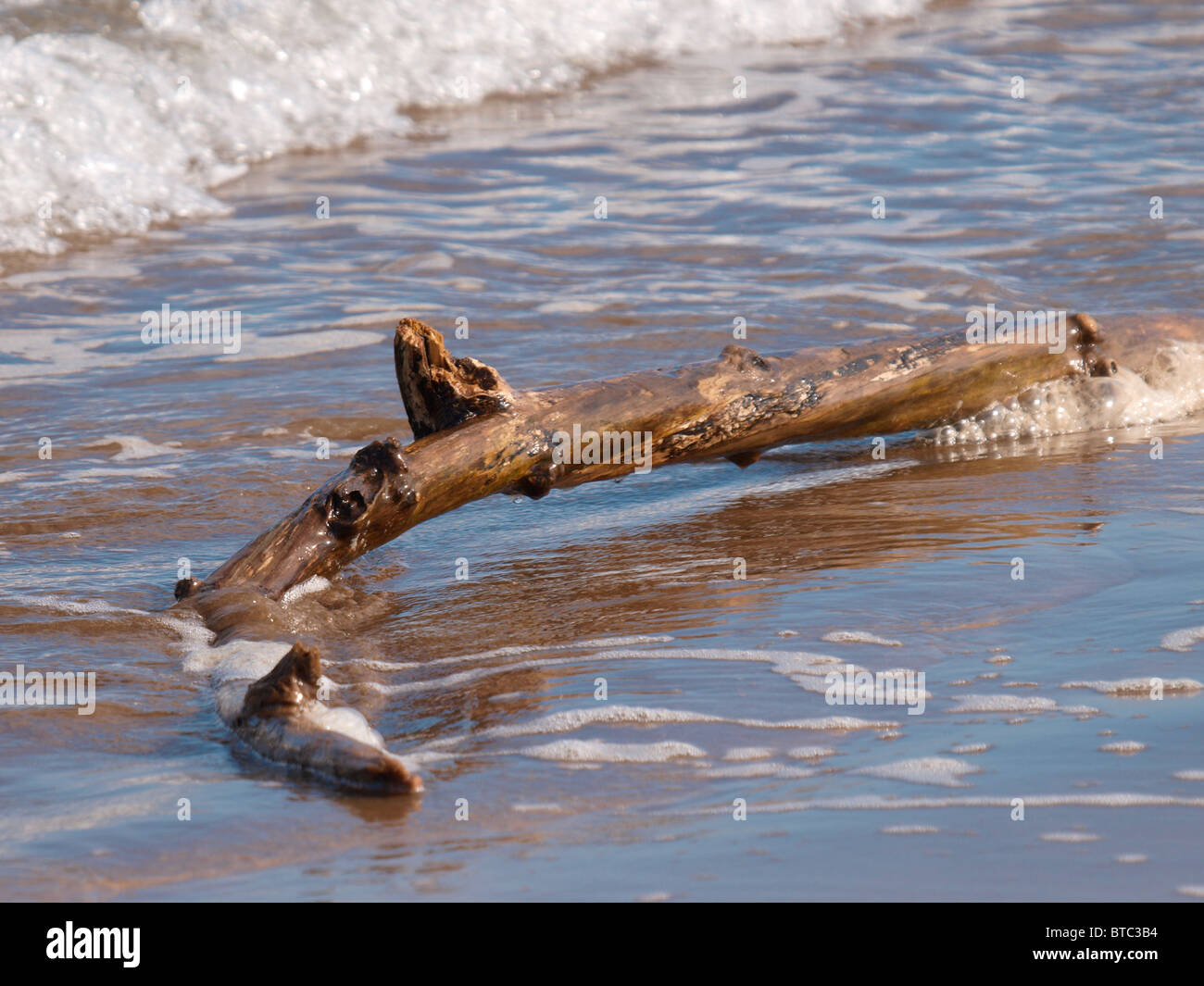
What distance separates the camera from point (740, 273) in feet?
24.3

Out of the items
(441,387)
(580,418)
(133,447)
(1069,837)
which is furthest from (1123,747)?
(133,447)

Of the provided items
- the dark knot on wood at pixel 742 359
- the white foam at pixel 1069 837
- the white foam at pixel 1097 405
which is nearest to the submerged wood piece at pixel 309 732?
the white foam at pixel 1069 837

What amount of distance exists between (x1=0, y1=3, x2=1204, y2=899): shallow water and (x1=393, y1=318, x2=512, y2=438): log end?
51cm

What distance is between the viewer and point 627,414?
13.7 feet

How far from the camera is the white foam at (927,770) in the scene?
2.55 metres

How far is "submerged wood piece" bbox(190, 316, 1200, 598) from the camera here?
3.72 metres

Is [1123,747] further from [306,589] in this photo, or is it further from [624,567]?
[306,589]

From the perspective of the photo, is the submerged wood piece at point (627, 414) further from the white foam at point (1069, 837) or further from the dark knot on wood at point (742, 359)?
the white foam at point (1069, 837)

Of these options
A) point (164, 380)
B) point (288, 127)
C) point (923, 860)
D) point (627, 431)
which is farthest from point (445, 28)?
point (923, 860)

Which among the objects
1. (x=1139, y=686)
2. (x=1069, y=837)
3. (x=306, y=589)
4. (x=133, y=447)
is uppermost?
(x=133, y=447)

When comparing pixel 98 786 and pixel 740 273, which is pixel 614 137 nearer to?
pixel 740 273

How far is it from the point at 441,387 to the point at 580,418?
46 cm
